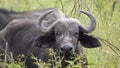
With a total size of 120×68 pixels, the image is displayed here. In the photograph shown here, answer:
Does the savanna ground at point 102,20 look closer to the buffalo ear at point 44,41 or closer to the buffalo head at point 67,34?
the buffalo head at point 67,34

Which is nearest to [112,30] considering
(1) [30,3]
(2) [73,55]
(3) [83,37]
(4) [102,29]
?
(4) [102,29]

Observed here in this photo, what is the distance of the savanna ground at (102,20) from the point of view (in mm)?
7129

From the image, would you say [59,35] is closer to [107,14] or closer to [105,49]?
Result: [105,49]

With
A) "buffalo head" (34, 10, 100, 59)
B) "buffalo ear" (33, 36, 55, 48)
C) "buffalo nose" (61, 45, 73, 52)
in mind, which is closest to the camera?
"buffalo nose" (61, 45, 73, 52)

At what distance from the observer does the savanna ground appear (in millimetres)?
7129

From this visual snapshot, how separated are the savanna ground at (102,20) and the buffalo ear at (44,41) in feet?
1.94

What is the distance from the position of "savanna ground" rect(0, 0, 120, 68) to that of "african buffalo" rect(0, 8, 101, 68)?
32 cm

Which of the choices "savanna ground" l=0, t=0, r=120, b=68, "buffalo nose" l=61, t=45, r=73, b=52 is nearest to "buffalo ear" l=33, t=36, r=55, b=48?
→ "savanna ground" l=0, t=0, r=120, b=68

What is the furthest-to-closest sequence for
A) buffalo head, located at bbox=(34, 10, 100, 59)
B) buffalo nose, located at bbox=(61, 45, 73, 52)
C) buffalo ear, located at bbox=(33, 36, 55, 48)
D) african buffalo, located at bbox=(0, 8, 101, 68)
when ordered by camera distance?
buffalo ear, located at bbox=(33, 36, 55, 48) < african buffalo, located at bbox=(0, 8, 101, 68) < buffalo head, located at bbox=(34, 10, 100, 59) < buffalo nose, located at bbox=(61, 45, 73, 52)

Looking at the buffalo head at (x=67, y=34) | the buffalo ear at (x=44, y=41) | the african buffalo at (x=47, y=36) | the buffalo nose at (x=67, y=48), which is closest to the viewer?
the buffalo nose at (x=67, y=48)

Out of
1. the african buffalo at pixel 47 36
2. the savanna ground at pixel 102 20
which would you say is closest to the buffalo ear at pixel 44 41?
the african buffalo at pixel 47 36

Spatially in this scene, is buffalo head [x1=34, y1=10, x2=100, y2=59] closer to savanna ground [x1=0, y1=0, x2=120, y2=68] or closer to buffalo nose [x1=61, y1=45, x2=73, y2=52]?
buffalo nose [x1=61, y1=45, x2=73, y2=52]

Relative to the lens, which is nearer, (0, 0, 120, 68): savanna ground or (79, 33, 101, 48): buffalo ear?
(0, 0, 120, 68): savanna ground

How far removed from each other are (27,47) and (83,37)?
3.51ft
